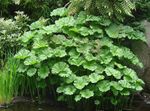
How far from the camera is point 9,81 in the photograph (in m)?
7.28

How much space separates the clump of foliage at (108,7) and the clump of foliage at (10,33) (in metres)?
1.14

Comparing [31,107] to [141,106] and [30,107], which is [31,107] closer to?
[30,107]

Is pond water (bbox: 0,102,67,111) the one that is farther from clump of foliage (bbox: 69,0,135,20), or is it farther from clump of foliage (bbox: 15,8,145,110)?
clump of foliage (bbox: 69,0,135,20)

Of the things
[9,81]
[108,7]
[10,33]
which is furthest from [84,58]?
[10,33]

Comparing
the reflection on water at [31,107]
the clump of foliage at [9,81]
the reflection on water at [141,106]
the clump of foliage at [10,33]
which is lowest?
the reflection on water at [141,106]

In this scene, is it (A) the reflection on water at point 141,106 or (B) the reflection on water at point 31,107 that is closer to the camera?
(B) the reflection on water at point 31,107

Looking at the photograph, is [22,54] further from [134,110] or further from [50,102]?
[134,110]

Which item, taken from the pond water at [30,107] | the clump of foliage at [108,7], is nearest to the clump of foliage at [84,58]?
the clump of foliage at [108,7]

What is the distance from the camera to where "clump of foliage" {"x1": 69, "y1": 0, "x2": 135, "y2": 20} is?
7371mm

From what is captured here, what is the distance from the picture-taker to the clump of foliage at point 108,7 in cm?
737

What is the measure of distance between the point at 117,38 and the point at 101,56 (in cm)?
58

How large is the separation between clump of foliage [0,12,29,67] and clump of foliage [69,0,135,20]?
114 cm

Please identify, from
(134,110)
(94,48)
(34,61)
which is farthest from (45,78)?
(134,110)

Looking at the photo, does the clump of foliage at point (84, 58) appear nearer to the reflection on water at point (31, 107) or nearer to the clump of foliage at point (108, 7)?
the clump of foliage at point (108, 7)
